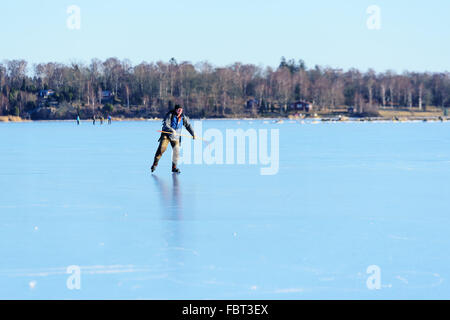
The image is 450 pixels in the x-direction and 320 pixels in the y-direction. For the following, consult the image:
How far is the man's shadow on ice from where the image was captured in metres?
8.29

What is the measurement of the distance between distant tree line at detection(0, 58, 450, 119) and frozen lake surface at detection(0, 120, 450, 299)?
383 ft

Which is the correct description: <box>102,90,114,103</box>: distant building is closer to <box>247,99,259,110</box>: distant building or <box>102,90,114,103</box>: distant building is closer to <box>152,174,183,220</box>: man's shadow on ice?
<box>247,99,259,110</box>: distant building

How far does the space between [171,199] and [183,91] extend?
134300 millimetres

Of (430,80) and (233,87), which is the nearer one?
(233,87)

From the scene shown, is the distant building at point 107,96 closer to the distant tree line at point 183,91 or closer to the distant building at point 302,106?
the distant tree line at point 183,91

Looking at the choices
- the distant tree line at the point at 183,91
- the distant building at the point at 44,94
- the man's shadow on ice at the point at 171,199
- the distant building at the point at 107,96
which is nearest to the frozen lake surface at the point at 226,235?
the man's shadow on ice at the point at 171,199

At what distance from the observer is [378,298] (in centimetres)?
477

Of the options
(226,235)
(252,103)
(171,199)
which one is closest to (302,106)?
(252,103)

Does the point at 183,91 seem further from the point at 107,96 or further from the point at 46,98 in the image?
the point at 46,98

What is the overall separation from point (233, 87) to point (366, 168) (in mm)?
131013

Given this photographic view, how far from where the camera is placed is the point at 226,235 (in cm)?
699

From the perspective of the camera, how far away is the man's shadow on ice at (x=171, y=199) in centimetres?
829
